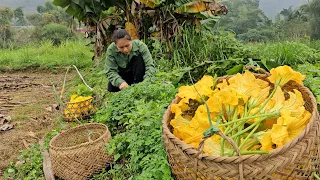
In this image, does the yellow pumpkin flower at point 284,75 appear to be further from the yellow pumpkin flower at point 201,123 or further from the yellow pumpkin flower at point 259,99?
the yellow pumpkin flower at point 201,123

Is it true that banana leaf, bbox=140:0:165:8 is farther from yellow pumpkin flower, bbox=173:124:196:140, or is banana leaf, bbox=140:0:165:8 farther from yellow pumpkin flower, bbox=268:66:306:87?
yellow pumpkin flower, bbox=173:124:196:140

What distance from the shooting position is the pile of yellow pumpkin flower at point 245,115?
1.44 meters

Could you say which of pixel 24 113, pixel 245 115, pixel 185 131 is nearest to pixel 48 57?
pixel 24 113

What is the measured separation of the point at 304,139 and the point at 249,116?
0.25 meters

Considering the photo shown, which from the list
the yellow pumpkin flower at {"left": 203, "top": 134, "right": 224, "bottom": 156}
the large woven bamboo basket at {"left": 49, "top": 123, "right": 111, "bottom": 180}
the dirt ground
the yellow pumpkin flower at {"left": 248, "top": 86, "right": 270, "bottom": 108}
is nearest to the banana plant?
the dirt ground

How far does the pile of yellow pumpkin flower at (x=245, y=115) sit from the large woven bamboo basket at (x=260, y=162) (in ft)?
0.17

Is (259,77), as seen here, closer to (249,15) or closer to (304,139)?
(304,139)

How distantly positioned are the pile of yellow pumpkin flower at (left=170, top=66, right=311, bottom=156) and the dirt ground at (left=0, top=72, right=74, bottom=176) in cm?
229

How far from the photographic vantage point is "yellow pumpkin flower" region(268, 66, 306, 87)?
1770 millimetres

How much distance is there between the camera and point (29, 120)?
4.59 m

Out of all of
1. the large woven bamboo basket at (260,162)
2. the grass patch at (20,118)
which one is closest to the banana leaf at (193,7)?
the grass patch at (20,118)

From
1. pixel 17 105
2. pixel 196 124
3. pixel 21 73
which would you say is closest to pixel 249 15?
pixel 21 73

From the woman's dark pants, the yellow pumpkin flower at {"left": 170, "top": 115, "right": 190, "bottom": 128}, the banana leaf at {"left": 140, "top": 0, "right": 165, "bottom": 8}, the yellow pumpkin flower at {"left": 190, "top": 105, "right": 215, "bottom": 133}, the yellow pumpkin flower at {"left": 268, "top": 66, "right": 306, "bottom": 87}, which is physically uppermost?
the banana leaf at {"left": 140, "top": 0, "right": 165, "bottom": 8}

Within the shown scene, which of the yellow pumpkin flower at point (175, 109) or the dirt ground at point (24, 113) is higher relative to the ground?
the yellow pumpkin flower at point (175, 109)
